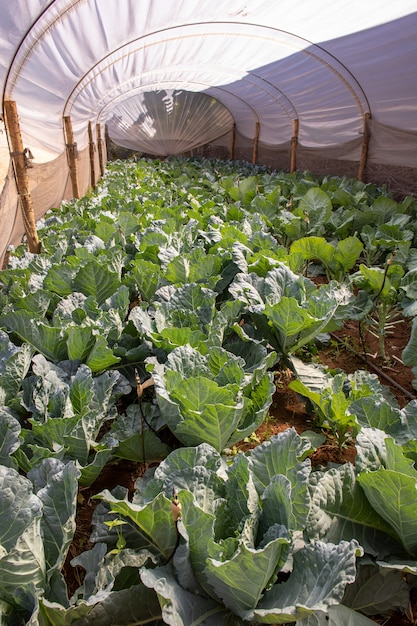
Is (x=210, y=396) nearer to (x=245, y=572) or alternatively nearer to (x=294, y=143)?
(x=245, y=572)

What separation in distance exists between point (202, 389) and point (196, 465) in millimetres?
316

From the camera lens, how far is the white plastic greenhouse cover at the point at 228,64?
5141 mm

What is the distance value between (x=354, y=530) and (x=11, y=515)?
1058mm

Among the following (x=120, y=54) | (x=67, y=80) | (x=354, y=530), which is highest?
(x=120, y=54)

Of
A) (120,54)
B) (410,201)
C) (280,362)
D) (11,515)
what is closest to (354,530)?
(11,515)

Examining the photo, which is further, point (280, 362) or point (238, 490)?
point (280, 362)

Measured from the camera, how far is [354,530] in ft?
5.13

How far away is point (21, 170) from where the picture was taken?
476 cm

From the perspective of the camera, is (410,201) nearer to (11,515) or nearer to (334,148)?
(334,148)

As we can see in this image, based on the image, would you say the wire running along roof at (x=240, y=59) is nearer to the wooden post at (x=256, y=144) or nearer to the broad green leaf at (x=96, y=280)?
the wooden post at (x=256, y=144)

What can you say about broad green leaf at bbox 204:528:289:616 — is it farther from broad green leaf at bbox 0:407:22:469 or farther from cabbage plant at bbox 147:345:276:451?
broad green leaf at bbox 0:407:22:469

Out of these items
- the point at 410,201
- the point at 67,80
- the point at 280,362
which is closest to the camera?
the point at 280,362

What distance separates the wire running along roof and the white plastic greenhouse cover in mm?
22

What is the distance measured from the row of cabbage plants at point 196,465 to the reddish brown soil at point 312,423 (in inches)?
5.6
